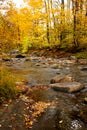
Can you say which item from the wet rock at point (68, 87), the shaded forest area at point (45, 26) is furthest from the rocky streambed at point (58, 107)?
the shaded forest area at point (45, 26)

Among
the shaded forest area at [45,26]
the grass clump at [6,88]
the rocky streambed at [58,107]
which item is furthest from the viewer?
the shaded forest area at [45,26]

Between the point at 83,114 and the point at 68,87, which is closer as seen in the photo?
the point at 83,114

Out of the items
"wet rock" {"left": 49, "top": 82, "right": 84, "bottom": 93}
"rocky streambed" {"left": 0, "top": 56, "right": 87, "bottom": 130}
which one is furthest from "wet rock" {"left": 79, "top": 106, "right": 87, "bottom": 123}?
"wet rock" {"left": 49, "top": 82, "right": 84, "bottom": 93}

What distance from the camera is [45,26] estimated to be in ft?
94.8

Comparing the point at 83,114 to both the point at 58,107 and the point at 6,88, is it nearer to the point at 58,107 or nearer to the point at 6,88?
the point at 58,107

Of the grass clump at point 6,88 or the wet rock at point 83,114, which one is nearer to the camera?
the wet rock at point 83,114

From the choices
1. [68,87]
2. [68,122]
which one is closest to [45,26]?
[68,87]

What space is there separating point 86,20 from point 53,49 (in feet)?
18.8

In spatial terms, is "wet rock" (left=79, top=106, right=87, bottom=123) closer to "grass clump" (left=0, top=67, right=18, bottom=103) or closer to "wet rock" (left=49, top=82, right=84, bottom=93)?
"wet rock" (left=49, top=82, right=84, bottom=93)

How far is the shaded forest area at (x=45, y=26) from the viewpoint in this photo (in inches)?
389

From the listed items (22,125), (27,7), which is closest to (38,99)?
(22,125)

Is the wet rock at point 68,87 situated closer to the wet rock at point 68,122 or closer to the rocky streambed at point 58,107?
the rocky streambed at point 58,107

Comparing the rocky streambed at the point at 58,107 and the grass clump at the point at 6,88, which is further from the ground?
the grass clump at the point at 6,88

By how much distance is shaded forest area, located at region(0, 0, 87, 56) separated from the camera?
9.88 meters
